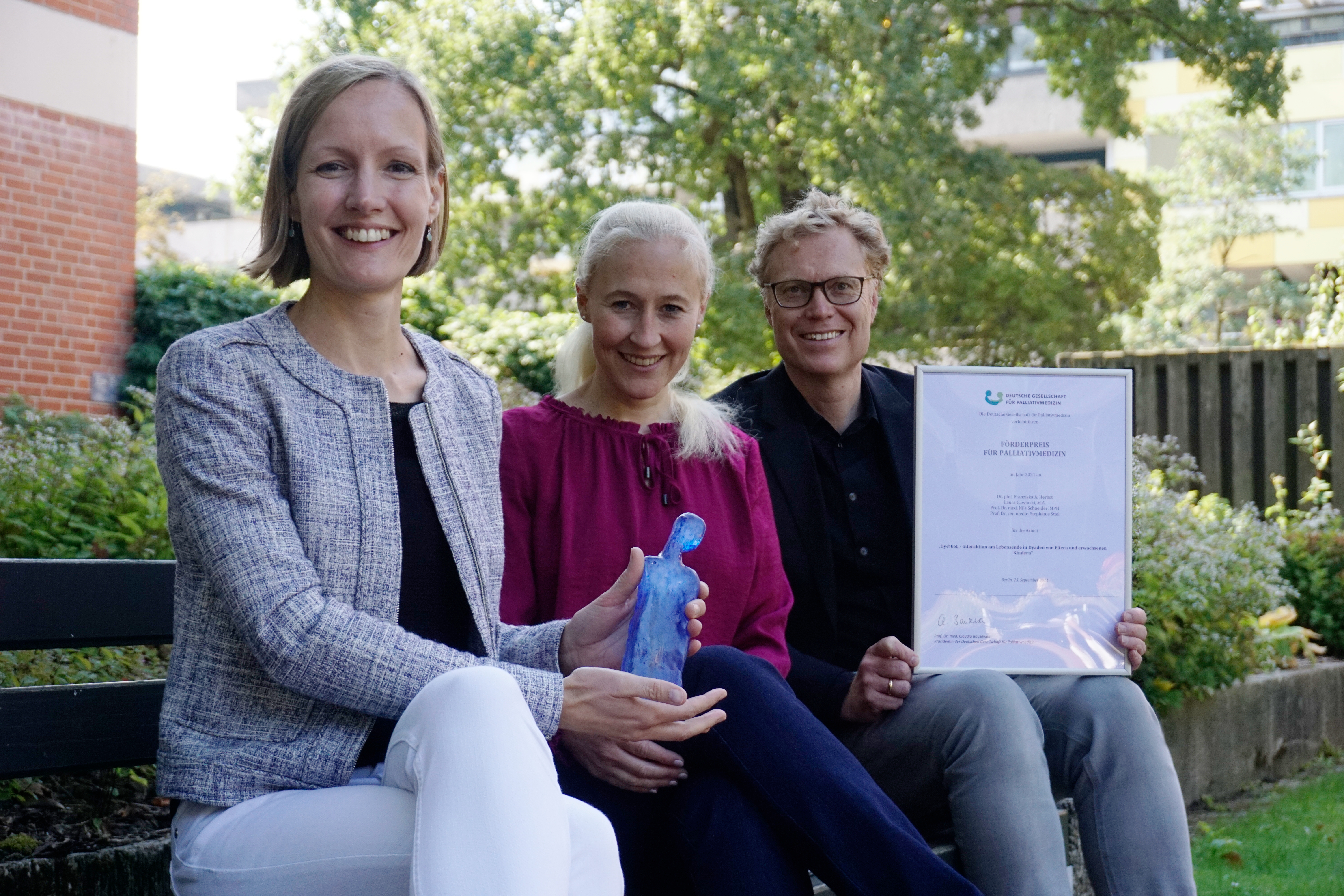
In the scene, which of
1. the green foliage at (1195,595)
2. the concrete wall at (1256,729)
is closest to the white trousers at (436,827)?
the green foliage at (1195,595)

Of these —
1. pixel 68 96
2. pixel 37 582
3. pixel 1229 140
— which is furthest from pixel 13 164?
pixel 1229 140

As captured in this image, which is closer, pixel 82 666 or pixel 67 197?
pixel 82 666

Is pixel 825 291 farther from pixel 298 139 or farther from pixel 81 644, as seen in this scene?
pixel 81 644

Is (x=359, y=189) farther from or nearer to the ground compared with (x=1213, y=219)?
nearer to the ground

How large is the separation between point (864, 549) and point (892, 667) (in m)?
0.40

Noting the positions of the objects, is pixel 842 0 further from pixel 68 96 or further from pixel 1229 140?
pixel 1229 140

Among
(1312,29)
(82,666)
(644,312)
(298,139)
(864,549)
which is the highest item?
(1312,29)

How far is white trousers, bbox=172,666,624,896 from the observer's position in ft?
5.83

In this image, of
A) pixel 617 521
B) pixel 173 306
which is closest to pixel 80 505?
pixel 617 521

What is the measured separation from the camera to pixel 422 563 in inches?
91.4

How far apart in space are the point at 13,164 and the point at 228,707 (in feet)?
31.0

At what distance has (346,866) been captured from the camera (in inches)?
74.5

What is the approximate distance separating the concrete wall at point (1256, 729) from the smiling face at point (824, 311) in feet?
9.04

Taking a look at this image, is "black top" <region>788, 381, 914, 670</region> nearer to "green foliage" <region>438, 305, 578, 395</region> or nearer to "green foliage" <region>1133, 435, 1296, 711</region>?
"green foliage" <region>1133, 435, 1296, 711</region>
